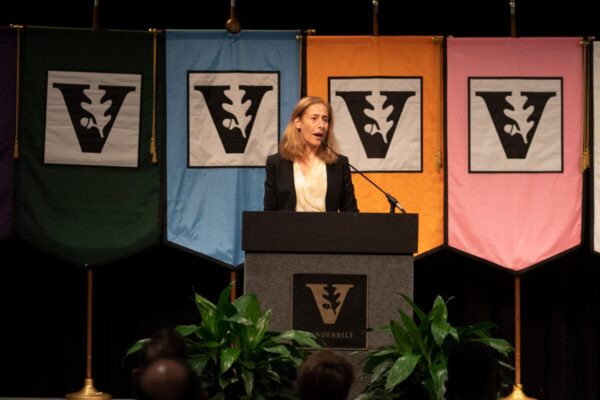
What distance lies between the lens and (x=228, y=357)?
414 centimetres

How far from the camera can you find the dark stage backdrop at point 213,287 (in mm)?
7492

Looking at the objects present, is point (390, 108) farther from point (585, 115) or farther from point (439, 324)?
point (439, 324)

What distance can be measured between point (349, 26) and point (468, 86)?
0.94 m

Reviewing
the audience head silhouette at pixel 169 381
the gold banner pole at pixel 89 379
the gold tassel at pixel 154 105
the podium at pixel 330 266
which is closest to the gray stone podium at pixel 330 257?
the podium at pixel 330 266

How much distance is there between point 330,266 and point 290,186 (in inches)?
28.3

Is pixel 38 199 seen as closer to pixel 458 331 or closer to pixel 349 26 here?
pixel 349 26

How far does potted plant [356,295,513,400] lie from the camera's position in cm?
412

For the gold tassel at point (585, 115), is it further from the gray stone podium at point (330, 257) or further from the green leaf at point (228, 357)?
the green leaf at point (228, 357)

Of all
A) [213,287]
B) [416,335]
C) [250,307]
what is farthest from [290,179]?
[213,287]

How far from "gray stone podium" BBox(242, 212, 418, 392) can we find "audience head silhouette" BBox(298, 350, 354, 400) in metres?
1.71

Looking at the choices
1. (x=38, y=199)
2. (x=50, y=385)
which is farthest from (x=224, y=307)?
(x=50, y=385)

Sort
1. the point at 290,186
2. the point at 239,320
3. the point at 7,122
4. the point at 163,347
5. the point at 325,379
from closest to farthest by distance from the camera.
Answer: the point at 325,379
the point at 163,347
the point at 239,320
the point at 290,186
the point at 7,122

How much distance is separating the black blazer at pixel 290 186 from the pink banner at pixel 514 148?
168 cm

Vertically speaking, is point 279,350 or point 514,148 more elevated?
point 514,148
